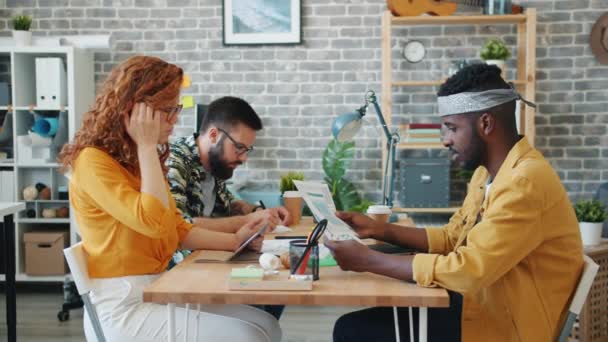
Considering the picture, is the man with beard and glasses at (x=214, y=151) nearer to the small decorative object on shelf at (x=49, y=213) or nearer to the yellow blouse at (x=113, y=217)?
the yellow blouse at (x=113, y=217)

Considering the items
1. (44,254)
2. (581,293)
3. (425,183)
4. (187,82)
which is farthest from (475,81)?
(44,254)

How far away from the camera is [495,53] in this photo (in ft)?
15.4

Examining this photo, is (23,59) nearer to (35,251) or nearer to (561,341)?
(35,251)

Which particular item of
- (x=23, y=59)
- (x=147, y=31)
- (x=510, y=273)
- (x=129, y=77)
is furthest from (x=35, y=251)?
(x=510, y=273)

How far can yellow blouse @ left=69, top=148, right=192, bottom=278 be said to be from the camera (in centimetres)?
196

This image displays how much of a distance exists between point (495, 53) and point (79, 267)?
3.51m

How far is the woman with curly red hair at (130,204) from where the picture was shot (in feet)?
6.45

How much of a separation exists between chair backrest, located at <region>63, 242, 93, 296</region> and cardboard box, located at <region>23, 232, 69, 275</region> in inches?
121

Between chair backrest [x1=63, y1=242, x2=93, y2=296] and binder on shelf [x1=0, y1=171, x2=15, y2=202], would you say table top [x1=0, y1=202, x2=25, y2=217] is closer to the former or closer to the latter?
chair backrest [x1=63, y1=242, x2=93, y2=296]

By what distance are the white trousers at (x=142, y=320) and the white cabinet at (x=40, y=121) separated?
3054 mm

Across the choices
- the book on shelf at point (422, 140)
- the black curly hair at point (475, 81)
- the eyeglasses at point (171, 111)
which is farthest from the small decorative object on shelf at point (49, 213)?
the black curly hair at point (475, 81)

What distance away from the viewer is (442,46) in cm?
500

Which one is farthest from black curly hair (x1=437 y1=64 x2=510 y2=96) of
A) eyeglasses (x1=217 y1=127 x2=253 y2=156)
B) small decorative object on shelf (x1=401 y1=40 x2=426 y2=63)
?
small decorative object on shelf (x1=401 y1=40 x2=426 y2=63)

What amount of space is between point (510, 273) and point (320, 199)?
679mm
